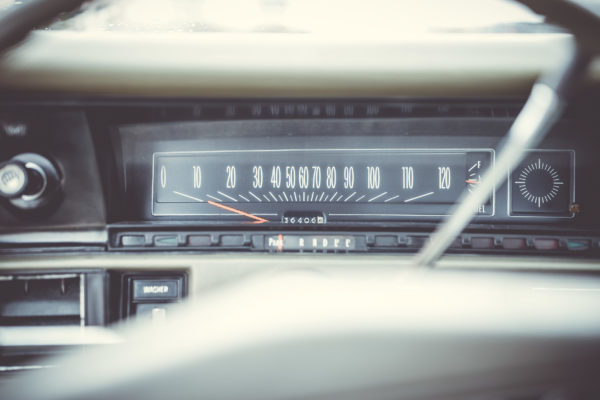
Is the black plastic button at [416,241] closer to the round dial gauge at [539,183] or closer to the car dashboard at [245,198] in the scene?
the car dashboard at [245,198]

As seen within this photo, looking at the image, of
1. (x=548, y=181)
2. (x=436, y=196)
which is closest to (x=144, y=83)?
(x=436, y=196)

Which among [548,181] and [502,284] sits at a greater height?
[548,181]

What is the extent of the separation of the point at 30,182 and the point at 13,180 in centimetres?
4

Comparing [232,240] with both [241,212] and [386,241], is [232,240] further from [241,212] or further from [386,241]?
[386,241]

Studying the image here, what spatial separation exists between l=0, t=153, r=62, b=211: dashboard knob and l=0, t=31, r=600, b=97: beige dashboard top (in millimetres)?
253

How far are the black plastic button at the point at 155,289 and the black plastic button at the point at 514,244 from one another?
0.84 m

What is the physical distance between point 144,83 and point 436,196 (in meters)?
0.78

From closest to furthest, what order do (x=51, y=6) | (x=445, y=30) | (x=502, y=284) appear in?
(x=502, y=284)
(x=51, y=6)
(x=445, y=30)

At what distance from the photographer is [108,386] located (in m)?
0.39

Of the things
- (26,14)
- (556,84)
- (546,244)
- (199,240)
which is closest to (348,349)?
(556,84)

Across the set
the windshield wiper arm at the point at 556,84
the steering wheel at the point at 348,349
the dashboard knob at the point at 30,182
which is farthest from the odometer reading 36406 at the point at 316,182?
the steering wheel at the point at 348,349

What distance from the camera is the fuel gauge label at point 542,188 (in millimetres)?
1214

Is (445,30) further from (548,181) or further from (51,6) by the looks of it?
(51,6)

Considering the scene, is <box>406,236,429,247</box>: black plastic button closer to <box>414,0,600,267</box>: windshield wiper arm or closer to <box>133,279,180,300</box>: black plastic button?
<box>414,0,600,267</box>: windshield wiper arm
